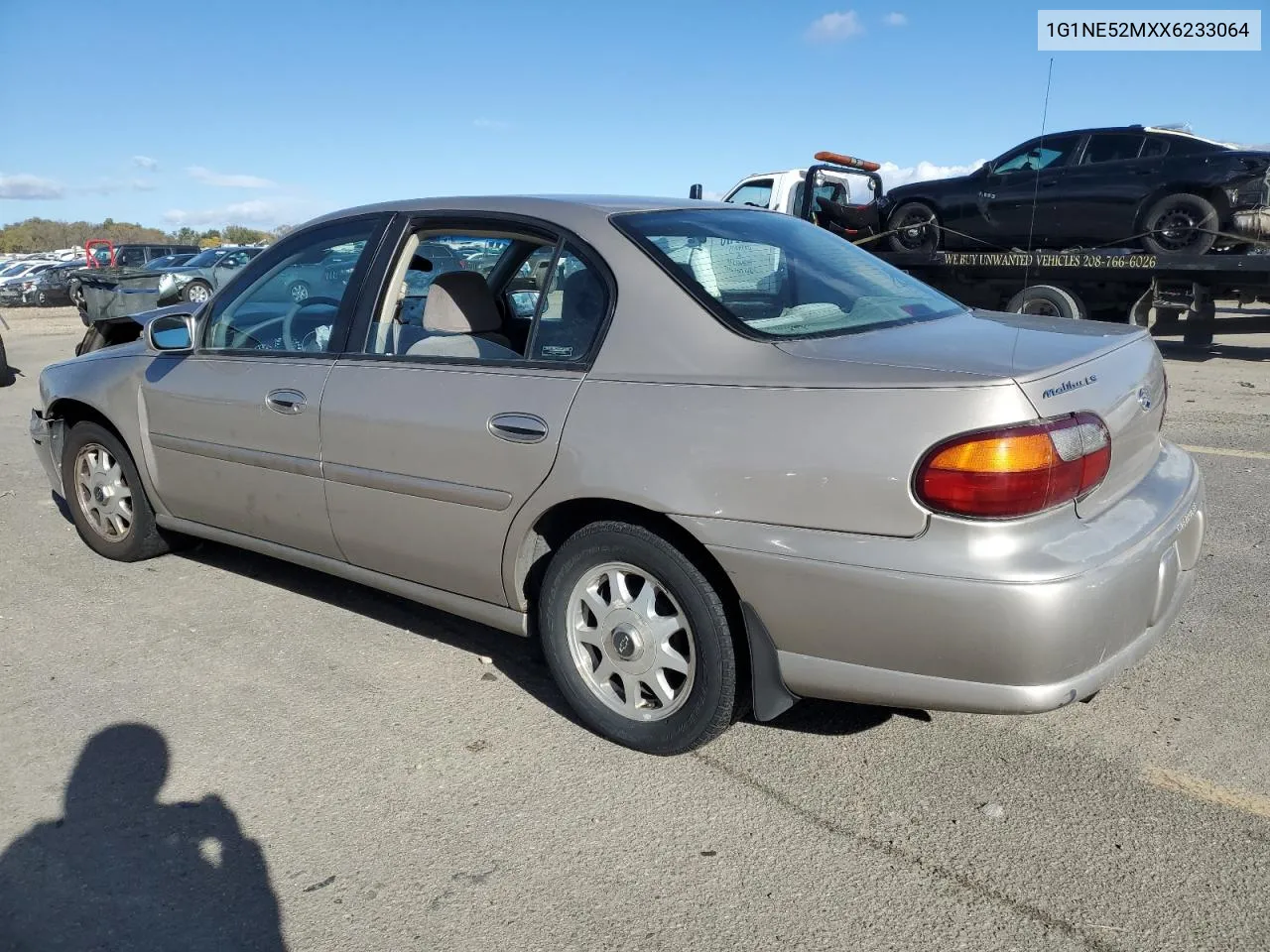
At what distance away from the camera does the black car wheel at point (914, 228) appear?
12.5 metres

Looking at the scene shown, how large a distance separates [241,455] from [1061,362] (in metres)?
2.91

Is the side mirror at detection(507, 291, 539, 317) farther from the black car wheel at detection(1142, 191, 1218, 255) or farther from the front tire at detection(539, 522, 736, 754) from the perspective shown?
the black car wheel at detection(1142, 191, 1218, 255)

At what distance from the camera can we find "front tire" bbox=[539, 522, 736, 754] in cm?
284

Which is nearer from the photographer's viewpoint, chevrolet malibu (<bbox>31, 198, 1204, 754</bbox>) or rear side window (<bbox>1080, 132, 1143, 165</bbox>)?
chevrolet malibu (<bbox>31, 198, 1204, 754</bbox>)

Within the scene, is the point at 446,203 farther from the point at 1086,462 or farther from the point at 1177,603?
the point at 1177,603

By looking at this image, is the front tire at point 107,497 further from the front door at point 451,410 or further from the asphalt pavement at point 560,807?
the front door at point 451,410

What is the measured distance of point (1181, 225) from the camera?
35.8 feet

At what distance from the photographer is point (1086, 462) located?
8.38 feet

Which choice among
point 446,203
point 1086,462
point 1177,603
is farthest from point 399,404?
point 1177,603

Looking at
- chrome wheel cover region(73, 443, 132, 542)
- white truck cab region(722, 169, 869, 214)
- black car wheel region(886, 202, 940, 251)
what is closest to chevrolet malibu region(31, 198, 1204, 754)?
chrome wheel cover region(73, 443, 132, 542)

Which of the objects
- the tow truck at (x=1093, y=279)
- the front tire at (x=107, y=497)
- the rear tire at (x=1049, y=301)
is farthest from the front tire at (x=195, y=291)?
the front tire at (x=107, y=497)

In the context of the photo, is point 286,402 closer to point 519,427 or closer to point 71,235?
point 519,427

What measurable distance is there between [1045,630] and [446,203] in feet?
8.11

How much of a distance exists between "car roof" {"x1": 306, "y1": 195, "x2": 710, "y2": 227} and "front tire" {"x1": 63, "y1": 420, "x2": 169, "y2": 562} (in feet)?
5.40
